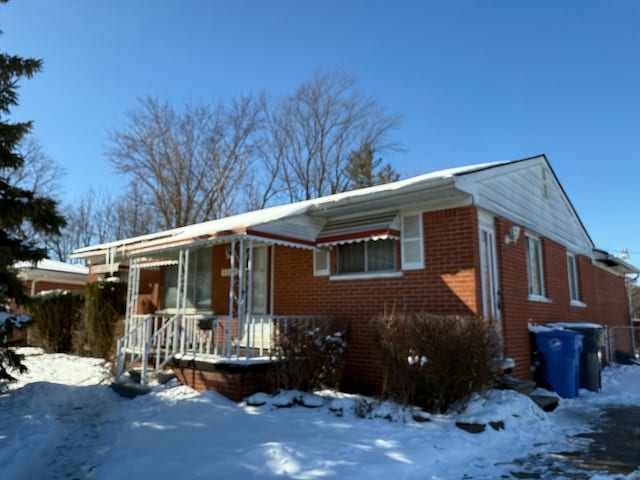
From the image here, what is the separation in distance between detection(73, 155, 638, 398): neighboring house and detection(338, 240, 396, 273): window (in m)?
0.02

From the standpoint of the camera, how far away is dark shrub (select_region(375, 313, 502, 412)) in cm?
598

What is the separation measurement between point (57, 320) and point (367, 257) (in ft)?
35.5

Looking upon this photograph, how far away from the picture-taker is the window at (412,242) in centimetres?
799

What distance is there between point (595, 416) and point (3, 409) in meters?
9.02

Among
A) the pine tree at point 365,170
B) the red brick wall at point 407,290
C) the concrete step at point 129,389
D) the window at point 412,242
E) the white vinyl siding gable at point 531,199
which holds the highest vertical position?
the pine tree at point 365,170

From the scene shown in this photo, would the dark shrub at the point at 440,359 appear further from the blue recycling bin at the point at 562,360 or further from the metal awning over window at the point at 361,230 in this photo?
the blue recycling bin at the point at 562,360

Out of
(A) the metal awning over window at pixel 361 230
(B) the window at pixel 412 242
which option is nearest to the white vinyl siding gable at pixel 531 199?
(B) the window at pixel 412 242

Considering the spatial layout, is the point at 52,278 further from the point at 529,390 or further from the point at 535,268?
the point at 529,390

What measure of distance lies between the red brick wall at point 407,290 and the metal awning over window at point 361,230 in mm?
496

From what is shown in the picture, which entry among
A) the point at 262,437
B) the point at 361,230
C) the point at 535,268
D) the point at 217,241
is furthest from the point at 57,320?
the point at 535,268

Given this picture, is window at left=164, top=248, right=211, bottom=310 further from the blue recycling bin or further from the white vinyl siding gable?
the blue recycling bin

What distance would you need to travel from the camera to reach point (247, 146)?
2769 cm

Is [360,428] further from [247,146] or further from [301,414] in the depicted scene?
[247,146]

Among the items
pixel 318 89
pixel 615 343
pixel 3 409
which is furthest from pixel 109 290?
pixel 318 89
